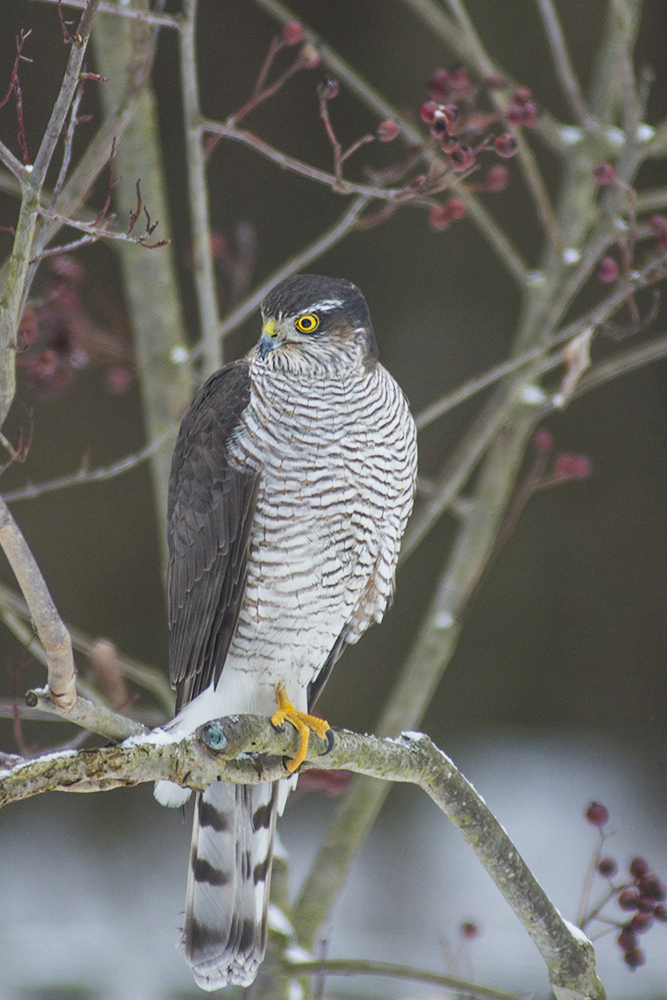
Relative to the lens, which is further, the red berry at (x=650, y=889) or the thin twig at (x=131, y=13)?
the red berry at (x=650, y=889)

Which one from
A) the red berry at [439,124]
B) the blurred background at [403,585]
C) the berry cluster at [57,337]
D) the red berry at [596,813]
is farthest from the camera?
the blurred background at [403,585]

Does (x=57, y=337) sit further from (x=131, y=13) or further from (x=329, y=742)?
(x=329, y=742)

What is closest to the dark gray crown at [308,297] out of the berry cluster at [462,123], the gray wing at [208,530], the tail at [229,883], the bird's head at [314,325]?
the bird's head at [314,325]

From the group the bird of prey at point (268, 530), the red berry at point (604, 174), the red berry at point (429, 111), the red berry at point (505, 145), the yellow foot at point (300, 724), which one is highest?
the red berry at point (604, 174)

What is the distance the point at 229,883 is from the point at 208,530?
75 cm

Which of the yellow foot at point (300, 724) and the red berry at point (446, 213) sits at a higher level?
the red berry at point (446, 213)

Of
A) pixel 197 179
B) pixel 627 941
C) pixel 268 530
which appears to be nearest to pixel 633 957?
pixel 627 941

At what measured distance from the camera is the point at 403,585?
4590 millimetres

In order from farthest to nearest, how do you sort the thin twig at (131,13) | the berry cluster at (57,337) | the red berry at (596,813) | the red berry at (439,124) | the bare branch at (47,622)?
1. the berry cluster at (57,337)
2. the red berry at (596,813)
3. the red berry at (439,124)
4. the thin twig at (131,13)
5. the bare branch at (47,622)

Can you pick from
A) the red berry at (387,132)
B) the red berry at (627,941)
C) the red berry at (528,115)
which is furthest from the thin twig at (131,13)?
the red berry at (627,941)

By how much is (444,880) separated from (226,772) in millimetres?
3160

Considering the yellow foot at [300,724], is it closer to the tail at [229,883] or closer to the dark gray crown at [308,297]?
the tail at [229,883]

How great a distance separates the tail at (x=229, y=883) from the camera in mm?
2012

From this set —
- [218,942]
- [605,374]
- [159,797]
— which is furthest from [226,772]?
[605,374]
